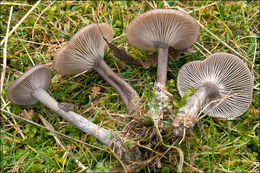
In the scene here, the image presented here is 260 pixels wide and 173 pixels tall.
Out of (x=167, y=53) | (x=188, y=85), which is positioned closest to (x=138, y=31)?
(x=167, y=53)

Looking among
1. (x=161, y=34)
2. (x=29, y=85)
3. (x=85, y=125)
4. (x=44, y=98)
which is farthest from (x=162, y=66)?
(x=29, y=85)

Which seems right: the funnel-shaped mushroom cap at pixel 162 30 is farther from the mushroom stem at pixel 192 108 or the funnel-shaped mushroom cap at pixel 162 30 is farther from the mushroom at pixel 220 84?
the mushroom stem at pixel 192 108

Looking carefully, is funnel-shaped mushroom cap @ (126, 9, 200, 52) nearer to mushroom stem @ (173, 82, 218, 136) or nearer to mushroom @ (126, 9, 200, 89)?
mushroom @ (126, 9, 200, 89)

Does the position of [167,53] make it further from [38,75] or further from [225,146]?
[38,75]

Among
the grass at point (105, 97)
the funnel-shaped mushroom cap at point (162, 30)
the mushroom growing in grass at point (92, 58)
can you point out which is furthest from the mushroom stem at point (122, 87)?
the funnel-shaped mushroom cap at point (162, 30)

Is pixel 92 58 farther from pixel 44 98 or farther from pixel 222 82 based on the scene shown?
pixel 222 82
